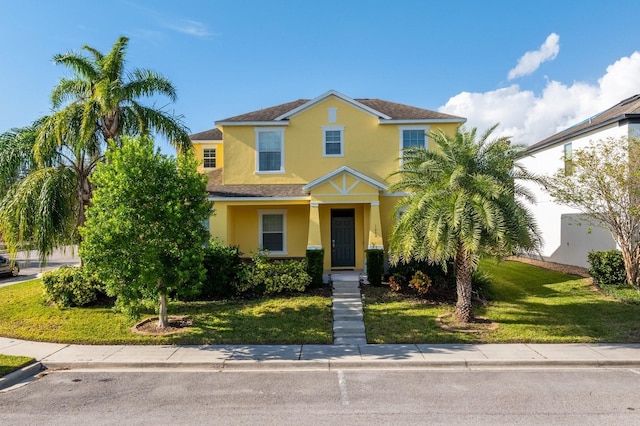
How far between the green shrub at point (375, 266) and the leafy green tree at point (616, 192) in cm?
615

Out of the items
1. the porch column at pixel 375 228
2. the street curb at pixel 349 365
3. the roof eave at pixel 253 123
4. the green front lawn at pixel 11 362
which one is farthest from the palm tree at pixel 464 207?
the green front lawn at pixel 11 362

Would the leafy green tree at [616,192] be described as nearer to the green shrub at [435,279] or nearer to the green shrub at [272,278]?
the green shrub at [435,279]

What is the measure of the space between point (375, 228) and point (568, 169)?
8.89 meters

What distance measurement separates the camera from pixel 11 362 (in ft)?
27.9

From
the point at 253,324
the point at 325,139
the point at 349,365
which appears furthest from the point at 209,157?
the point at 349,365

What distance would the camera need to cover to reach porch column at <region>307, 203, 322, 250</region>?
15.6 meters

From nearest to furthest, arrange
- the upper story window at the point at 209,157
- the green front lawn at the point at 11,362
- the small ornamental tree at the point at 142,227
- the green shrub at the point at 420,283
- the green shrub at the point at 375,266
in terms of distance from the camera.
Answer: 1. the green front lawn at the point at 11,362
2. the small ornamental tree at the point at 142,227
3. the green shrub at the point at 420,283
4. the green shrub at the point at 375,266
5. the upper story window at the point at 209,157

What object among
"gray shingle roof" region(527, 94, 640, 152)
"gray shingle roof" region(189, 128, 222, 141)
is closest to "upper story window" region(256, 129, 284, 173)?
"gray shingle roof" region(189, 128, 222, 141)

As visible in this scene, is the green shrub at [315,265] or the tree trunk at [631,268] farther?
the green shrub at [315,265]

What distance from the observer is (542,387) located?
24.3ft

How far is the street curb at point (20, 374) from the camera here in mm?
7757

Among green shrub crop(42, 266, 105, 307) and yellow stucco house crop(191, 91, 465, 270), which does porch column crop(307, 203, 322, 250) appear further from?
green shrub crop(42, 266, 105, 307)

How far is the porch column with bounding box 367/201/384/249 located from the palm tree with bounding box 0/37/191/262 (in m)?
7.30

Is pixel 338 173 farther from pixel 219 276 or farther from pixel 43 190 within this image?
pixel 43 190
